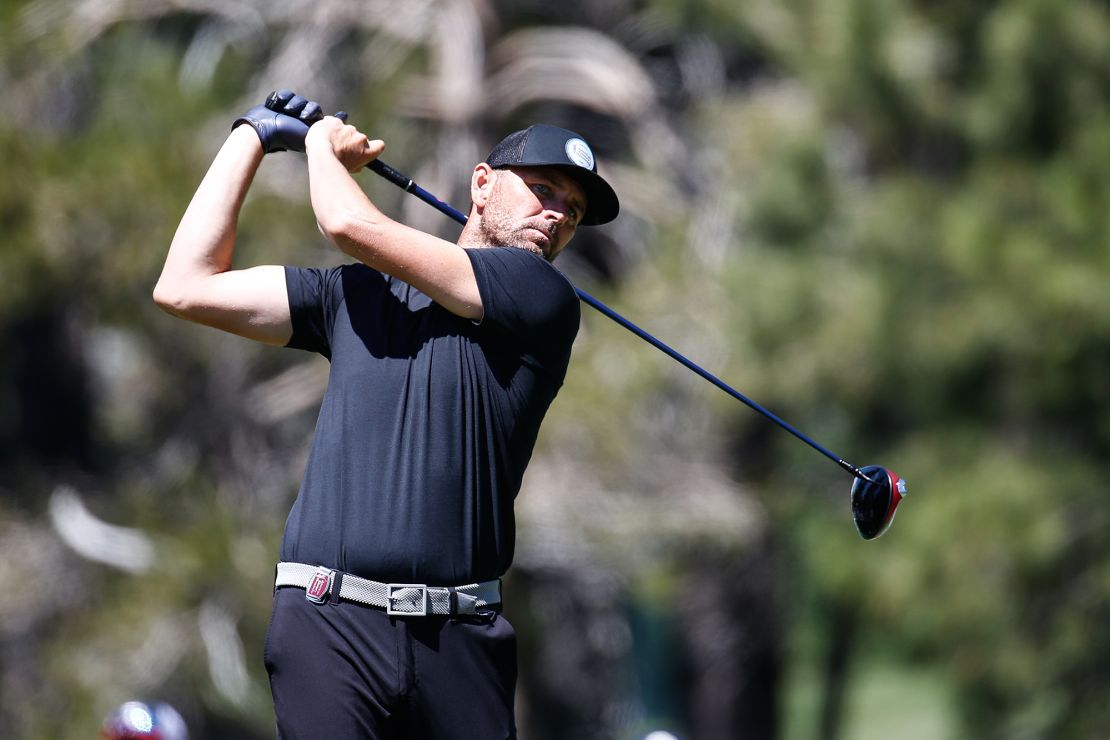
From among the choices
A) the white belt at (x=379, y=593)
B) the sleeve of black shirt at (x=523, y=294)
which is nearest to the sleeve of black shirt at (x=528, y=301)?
the sleeve of black shirt at (x=523, y=294)

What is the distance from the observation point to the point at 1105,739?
9172 mm

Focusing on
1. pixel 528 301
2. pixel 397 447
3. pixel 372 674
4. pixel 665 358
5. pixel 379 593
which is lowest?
pixel 372 674

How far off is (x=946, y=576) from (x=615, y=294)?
3.22 metres

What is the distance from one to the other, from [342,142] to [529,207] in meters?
0.38

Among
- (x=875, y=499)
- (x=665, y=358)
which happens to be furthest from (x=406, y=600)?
(x=665, y=358)

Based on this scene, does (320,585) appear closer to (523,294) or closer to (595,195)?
(523,294)

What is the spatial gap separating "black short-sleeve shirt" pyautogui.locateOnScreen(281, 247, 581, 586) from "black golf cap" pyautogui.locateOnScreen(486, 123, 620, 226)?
0.66 ft

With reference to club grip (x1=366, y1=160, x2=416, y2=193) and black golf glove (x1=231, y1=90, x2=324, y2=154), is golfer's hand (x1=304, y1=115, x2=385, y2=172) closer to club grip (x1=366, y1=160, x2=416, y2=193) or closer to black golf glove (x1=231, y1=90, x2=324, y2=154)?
black golf glove (x1=231, y1=90, x2=324, y2=154)

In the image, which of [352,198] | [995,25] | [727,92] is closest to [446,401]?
[352,198]

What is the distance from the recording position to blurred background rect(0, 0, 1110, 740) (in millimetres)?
9148

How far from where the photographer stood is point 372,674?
9.58 feet

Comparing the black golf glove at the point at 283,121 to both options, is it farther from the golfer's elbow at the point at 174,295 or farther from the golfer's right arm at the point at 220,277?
the golfer's elbow at the point at 174,295

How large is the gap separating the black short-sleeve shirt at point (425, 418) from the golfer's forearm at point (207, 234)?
18 centimetres

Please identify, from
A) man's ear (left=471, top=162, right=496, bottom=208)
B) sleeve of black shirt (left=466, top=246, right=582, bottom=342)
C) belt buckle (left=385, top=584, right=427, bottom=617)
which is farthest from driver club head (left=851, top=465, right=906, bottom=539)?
belt buckle (left=385, top=584, right=427, bottom=617)
